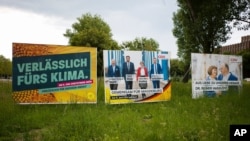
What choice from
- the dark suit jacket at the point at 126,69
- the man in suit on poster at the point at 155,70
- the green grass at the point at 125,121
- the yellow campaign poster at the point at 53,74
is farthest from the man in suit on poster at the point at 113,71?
the man in suit on poster at the point at 155,70

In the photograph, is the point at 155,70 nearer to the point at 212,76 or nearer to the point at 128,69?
the point at 128,69

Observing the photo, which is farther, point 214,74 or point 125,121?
point 214,74

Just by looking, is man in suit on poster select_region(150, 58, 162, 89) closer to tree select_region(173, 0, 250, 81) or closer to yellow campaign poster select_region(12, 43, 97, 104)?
yellow campaign poster select_region(12, 43, 97, 104)

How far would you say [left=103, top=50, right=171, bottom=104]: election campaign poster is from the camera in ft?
41.4

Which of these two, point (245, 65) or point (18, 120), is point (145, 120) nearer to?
point (18, 120)

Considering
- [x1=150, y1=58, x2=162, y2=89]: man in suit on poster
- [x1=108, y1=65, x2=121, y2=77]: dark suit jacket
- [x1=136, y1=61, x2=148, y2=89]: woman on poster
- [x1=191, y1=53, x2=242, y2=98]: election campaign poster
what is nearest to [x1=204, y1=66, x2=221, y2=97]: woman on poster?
[x1=191, y1=53, x2=242, y2=98]: election campaign poster

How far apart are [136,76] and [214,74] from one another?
12.7 feet

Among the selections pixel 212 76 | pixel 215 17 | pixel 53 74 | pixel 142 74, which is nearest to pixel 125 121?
pixel 53 74

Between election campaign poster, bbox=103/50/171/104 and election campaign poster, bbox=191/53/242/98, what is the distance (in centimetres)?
134

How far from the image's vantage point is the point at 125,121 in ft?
31.3

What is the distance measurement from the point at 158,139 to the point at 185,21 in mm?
24034

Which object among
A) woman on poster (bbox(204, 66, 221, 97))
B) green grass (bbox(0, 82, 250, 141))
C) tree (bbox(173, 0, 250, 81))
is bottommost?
green grass (bbox(0, 82, 250, 141))

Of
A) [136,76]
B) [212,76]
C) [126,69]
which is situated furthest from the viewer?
[212,76]

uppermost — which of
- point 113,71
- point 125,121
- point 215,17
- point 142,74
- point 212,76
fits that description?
point 215,17
